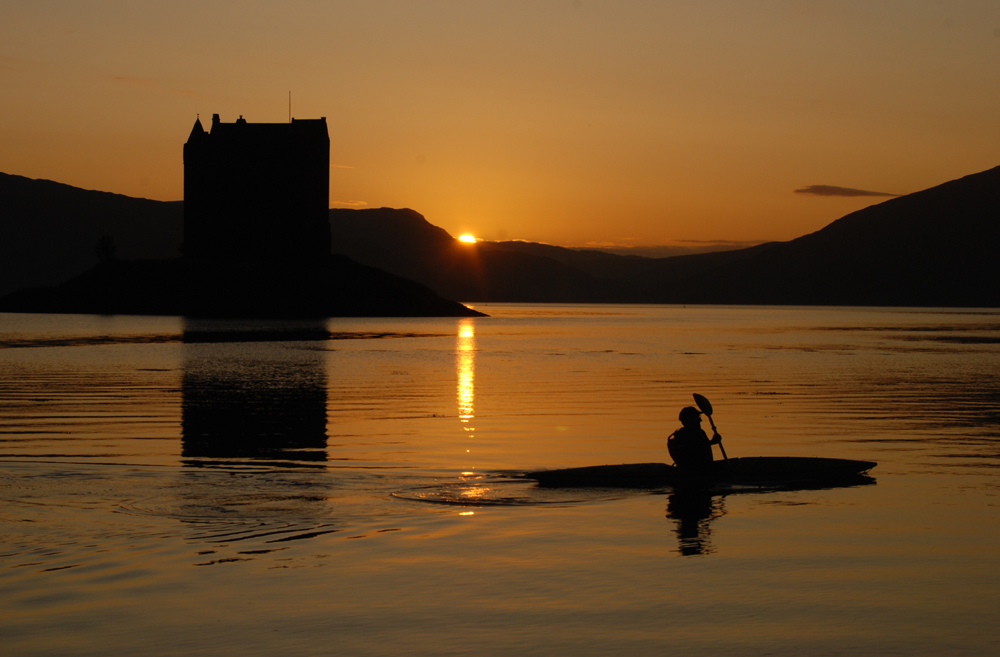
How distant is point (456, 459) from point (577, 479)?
4.66 metres

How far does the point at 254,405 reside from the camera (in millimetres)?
40312

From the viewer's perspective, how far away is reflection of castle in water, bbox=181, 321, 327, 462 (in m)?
27.2

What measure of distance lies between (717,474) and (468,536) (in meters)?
6.95

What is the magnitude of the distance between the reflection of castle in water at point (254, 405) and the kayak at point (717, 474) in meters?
7.00

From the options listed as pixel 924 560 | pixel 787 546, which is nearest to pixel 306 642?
pixel 787 546

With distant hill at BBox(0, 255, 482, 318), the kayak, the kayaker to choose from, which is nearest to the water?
the kayak

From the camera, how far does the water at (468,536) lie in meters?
11.9

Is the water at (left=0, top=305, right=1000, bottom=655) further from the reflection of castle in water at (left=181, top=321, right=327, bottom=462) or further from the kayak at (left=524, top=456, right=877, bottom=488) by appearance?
the kayak at (left=524, top=456, right=877, bottom=488)

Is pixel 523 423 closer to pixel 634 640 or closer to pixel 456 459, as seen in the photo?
pixel 456 459

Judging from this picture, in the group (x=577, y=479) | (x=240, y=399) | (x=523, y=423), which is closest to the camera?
(x=577, y=479)

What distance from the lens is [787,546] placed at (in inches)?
635

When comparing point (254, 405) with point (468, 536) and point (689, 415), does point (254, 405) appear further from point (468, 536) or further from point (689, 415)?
point (468, 536)

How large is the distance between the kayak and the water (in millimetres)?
Result: 597

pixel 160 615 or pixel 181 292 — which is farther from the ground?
pixel 181 292
